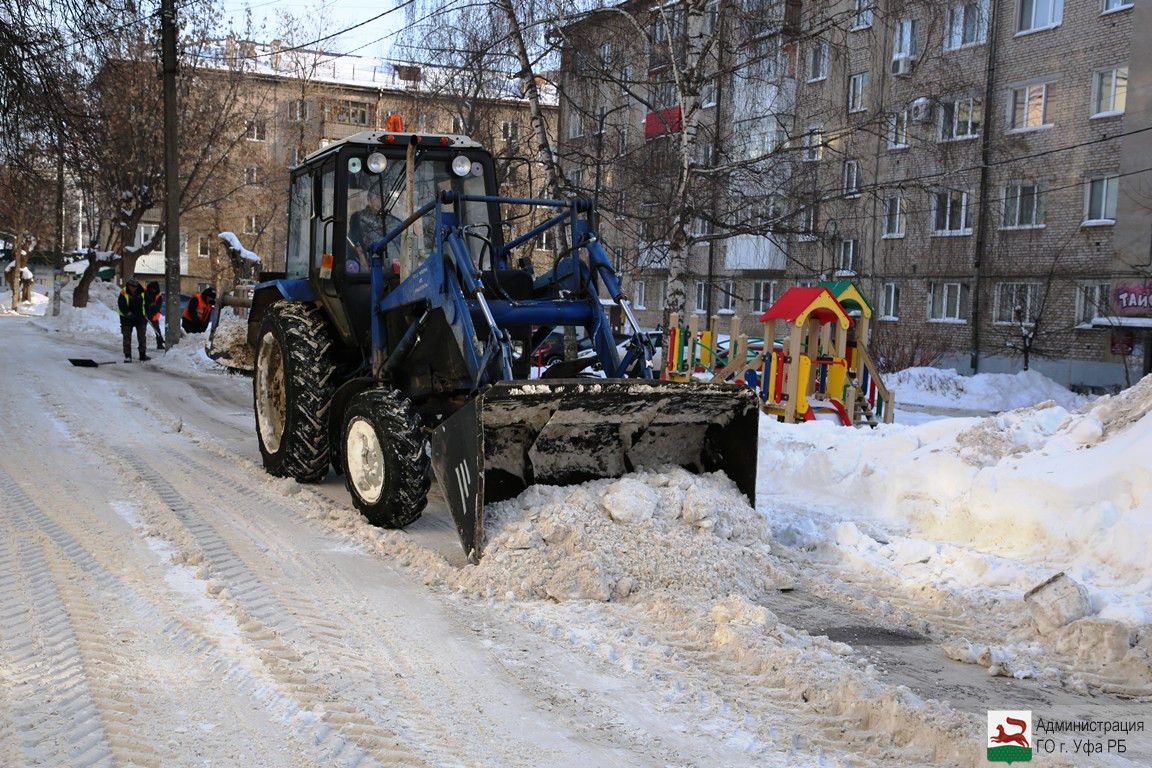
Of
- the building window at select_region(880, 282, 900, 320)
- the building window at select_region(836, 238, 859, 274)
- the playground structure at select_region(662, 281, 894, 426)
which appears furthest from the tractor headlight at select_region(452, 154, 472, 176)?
the building window at select_region(836, 238, 859, 274)

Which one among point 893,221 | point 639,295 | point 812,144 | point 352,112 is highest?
point 352,112

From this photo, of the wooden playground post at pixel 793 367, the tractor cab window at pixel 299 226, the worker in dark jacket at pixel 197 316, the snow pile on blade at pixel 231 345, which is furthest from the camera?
the worker in dark jacket at pixel 197 316

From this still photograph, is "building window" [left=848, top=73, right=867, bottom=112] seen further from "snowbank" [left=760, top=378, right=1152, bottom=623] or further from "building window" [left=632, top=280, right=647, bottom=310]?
"snowbank" [left=760, top=378, right=1152, bottom=623]

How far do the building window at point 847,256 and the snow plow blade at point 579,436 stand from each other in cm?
2419

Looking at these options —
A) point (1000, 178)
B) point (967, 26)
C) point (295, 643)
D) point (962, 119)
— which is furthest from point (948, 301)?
point (295, 643)

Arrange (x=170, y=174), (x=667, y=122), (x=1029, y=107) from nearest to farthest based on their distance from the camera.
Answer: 1. (x=667, y=122)
2. (x=170, y=174)
3. (x=1029, y=107)

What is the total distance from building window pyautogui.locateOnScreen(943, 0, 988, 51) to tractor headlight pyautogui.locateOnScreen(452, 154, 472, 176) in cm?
2187

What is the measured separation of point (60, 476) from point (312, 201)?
2646 mm

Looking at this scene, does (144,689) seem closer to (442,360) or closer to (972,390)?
(442,360)

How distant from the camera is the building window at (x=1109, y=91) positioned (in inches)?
935

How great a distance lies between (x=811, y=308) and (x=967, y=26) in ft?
58.6

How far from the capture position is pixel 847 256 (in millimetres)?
30062

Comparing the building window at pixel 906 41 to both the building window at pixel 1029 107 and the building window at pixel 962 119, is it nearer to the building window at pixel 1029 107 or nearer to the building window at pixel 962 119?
the building window at pixel 962 119

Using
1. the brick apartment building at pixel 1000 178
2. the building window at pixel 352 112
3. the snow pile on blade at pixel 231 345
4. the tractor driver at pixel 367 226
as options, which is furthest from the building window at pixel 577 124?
the building window at pixel 352 112
